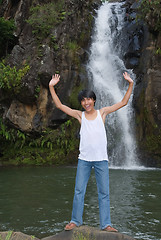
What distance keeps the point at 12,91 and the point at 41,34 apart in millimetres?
3617

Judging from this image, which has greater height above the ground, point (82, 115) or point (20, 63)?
point (20, 63)

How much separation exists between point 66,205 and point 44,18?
1209 cm

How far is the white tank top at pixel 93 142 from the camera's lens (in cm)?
357

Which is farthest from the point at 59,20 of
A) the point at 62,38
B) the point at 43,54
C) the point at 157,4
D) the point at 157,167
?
the point at 157,167

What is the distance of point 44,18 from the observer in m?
15.8

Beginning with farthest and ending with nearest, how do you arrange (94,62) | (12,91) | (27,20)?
(94,62) < (27,20) < (12,91)

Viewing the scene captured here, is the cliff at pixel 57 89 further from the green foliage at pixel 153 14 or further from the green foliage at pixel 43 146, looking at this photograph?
the green foliage at pixel 153 14

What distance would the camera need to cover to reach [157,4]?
14867 mm

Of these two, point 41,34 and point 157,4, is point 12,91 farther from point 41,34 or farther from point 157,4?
point 157,4

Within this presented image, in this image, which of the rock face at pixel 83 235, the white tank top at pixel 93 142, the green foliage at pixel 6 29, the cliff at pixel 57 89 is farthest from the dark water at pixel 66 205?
the green foliage at pixel 6 29

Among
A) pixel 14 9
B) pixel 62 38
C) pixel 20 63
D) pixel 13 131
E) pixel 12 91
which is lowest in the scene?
pixel 13 131

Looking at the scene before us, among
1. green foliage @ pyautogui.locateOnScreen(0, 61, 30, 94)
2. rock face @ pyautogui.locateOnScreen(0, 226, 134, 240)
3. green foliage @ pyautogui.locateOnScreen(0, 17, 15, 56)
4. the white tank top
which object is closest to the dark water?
rock face @ pyautogui.locateOnScreen(0, 226, 134, 240)

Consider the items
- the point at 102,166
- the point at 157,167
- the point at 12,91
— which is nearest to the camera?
the point at 102,166

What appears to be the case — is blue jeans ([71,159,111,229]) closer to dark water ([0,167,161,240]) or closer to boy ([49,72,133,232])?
boy ([49,72,133,232])
